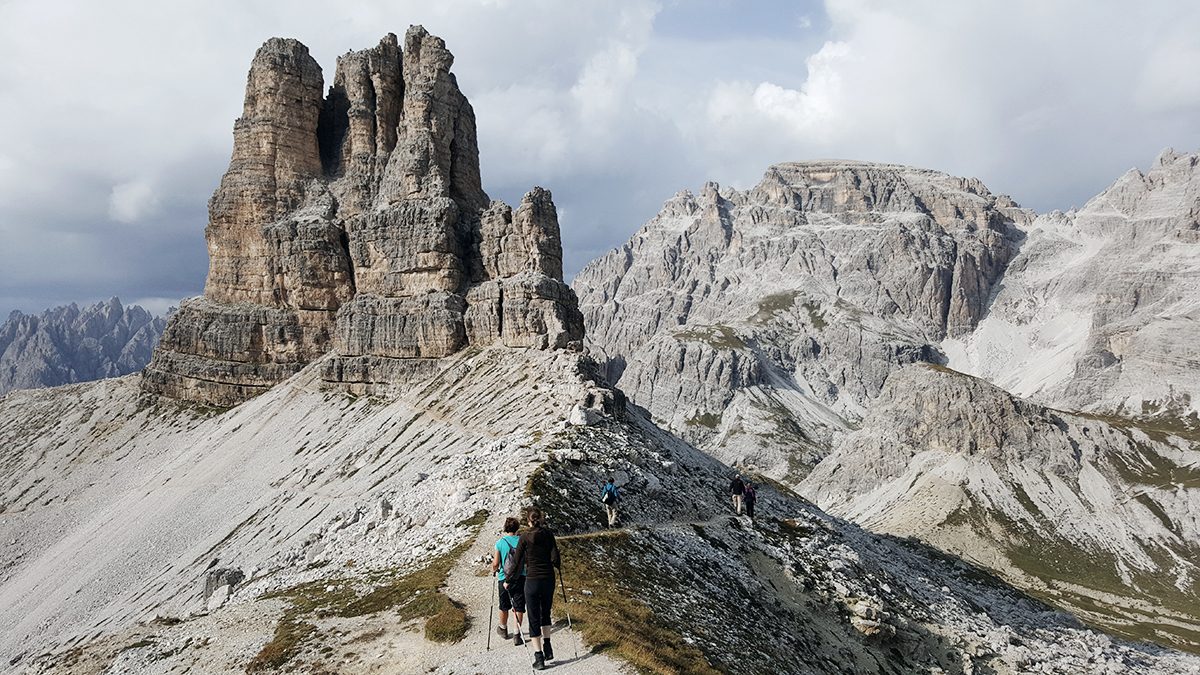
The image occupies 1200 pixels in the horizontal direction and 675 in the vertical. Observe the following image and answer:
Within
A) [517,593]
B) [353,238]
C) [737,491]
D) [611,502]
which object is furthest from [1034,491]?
[517,593]

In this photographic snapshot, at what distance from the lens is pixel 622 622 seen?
A: 2127 cm

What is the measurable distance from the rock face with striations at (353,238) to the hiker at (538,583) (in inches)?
2944

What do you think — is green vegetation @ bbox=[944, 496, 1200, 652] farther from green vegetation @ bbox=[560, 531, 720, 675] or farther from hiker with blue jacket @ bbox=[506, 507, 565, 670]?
hiker with blue jacket @ bbox=[506, 507, 565, 670]

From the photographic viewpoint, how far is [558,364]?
2876 inches

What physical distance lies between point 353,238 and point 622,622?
106765 mm

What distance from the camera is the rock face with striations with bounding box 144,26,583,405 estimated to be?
10062 cm

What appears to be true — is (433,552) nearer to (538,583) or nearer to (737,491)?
(538,583)

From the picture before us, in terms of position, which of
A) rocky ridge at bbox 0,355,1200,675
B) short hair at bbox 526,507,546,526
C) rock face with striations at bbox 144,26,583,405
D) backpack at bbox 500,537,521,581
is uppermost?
rock face with striations at bbox 144,26,583,405

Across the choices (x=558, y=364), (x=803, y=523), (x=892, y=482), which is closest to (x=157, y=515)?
(x=558, y=364)

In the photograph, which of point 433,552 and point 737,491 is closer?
point 433,552

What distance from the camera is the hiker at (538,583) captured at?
18172mm

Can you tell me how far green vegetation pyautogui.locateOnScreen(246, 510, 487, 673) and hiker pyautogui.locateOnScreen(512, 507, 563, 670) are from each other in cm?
349

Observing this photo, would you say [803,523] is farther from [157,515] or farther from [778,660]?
[157,515]

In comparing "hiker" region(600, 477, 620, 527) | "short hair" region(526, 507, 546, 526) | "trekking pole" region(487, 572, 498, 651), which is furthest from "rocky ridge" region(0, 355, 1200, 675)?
"short hair" region(526, 507, 546, 526)
